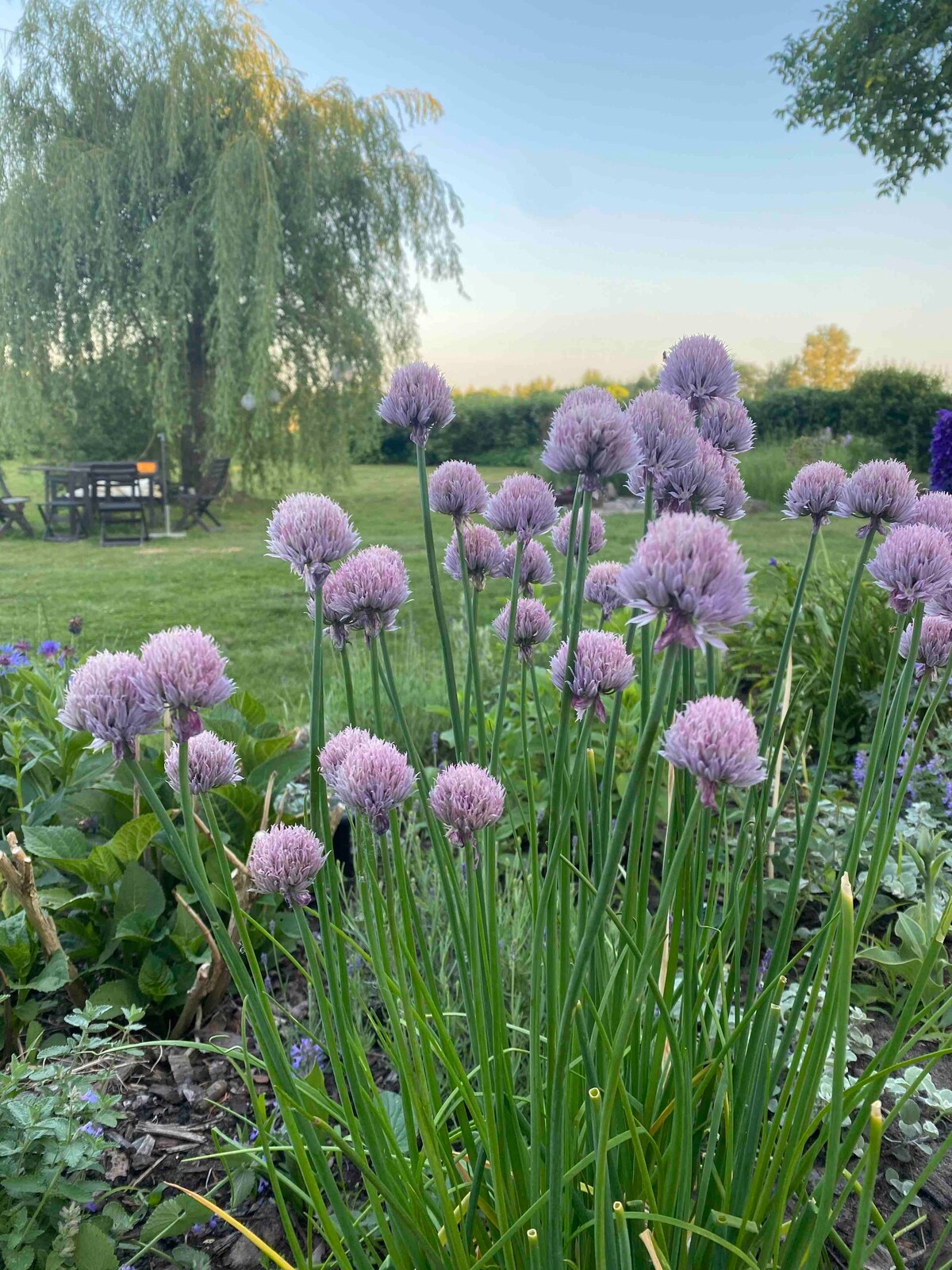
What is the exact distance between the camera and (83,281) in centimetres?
1293

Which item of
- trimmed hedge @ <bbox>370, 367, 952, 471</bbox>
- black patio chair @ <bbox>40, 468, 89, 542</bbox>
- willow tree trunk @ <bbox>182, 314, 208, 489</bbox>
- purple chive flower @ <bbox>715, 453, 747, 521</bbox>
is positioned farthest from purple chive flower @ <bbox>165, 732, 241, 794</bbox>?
trimmed hedge @ <bbox>370, 367, 952, 471</bbox>

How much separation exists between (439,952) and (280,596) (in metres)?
5.67

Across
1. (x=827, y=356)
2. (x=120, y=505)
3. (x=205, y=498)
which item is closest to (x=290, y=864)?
(x=120, y=505)

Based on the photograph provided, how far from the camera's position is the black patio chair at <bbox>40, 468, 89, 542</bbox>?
10.4m

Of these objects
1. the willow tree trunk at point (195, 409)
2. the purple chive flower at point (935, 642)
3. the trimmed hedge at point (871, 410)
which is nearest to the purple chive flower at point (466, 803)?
the purple chive flower at point (935, 642)

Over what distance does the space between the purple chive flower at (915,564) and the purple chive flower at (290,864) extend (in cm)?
61

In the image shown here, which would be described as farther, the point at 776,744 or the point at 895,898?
the point at 895,898

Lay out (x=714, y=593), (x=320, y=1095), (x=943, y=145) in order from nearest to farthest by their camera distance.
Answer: (x=714, y=593), (x=320, y=1095), (x=943, y=145)

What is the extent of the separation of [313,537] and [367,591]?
117mm

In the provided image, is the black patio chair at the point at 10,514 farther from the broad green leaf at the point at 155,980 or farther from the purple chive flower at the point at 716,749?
the purple chive flower at the point at 716,749

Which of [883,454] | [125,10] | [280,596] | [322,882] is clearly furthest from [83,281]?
[322,882]

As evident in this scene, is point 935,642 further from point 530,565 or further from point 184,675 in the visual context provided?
point 184,675

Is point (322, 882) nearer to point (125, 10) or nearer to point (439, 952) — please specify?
point (439, 952)

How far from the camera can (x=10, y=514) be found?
→ 401 inches
